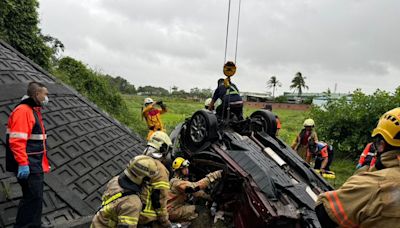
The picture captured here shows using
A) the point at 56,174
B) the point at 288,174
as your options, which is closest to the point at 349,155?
the point at 288,174

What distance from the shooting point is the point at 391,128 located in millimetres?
1886

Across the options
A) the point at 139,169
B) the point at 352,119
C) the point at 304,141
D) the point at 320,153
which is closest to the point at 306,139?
the point at 304,141

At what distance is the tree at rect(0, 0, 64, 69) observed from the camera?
34.5 ft

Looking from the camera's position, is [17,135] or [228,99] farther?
[228,99]

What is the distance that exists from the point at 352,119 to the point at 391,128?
35.2 ft

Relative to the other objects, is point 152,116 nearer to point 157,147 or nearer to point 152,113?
point 152,113

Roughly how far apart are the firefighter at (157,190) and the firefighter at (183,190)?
0.59 meters

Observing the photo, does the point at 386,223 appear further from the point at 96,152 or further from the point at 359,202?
the point at 96,152

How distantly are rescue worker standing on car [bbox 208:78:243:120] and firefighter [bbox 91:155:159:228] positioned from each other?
6.69 feet

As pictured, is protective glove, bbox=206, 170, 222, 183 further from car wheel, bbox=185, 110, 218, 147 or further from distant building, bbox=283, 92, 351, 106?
distant building, bbox=283, 92, 351, 106

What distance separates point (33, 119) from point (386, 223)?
12.5 ft

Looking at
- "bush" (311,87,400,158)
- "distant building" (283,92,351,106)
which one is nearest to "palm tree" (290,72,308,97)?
"distant building" (283,92,351,106)

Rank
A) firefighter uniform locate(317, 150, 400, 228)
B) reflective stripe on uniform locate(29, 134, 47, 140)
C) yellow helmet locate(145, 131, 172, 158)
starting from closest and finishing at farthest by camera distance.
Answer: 1. firefighter uniform locate(317, 150, 400, 228)
2. yellow helmet locate(145, 131, 172, 158)
3. reflective stripe on uniform locate(29, 134, 47, 140)

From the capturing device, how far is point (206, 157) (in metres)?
4.46
